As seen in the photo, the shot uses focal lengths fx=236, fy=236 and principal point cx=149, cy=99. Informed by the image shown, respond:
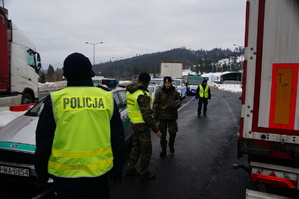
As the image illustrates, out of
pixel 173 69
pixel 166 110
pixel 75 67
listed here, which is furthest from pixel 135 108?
pixel 173 69

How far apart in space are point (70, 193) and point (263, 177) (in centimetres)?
Answer: 220

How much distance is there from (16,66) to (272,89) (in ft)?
34.8

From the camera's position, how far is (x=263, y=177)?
9.29ft

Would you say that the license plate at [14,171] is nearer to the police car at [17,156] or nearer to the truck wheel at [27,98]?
the police car at [17,156]

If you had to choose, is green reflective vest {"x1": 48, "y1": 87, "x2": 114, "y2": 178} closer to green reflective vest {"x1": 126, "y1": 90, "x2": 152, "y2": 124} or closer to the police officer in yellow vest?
the police officer in yellow vest

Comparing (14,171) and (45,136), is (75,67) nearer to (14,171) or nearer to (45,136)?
(45,136)

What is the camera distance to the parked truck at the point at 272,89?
2.53 metres

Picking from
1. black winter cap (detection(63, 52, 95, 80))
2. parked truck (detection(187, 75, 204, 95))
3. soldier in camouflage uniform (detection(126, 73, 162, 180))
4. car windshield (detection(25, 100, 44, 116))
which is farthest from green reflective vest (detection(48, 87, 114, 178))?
parked truck (detection(187, 75, 204, 95))

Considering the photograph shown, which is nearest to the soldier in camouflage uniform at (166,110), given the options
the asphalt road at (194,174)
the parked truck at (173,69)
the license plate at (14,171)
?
the asphalt road at (194,174)

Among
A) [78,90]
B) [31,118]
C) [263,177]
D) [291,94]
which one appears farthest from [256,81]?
[31,118]

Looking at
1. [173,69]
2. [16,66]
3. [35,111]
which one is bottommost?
[35,111]

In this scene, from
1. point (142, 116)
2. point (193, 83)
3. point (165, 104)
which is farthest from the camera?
point (193, 83)

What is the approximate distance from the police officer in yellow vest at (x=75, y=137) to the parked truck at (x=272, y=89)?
1702mm

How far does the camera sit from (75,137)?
1.95 m
